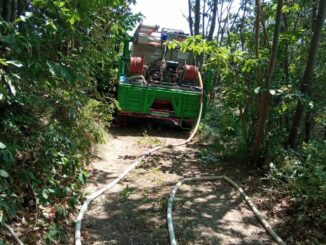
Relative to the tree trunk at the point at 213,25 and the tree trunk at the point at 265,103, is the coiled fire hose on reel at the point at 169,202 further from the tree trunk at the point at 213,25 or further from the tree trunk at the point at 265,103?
the tree trunk at the point at 213,25

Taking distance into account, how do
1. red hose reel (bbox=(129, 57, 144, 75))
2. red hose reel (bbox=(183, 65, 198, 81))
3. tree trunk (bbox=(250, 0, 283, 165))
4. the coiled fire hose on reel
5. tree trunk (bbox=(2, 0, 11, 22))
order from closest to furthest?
the coiled fire hose on reel
tree trunk (bbox=(2, 0, 11, 22))
tree trunk (bbox=(250, 0, 283, 165))
red hose reel (bbox=(129, 57, 144, 75))
red hose reel (bbox=(183, 65, 198, 81))

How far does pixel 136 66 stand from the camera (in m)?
10.9

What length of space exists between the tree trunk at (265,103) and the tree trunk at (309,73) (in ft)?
1.68

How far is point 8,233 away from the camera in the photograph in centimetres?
348

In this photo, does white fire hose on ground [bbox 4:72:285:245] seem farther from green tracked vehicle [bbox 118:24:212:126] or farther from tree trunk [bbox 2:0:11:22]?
green tracked vehicle [bbox 118:24:212:126]

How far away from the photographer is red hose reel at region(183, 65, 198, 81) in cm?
1113

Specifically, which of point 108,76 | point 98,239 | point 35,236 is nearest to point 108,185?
point 98,239

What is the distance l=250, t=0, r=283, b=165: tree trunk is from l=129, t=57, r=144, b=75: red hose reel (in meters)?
5.08

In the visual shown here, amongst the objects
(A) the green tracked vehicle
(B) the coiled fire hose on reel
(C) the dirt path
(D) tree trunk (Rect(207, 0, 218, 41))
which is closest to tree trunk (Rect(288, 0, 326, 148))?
(C) the dirt path

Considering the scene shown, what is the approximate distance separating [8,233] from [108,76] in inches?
261

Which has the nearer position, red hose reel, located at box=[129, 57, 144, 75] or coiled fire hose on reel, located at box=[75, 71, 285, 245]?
coiled fire hose on reel, located at box=[75, 71, 285, 245]

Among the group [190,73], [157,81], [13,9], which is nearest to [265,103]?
[13,9]

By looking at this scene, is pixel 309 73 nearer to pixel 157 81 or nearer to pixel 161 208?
pixel 161 208

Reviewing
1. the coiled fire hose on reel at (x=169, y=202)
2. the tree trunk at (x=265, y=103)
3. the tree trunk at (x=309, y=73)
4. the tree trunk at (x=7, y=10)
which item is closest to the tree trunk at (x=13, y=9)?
the tree trunk at (x=7, y=10)
